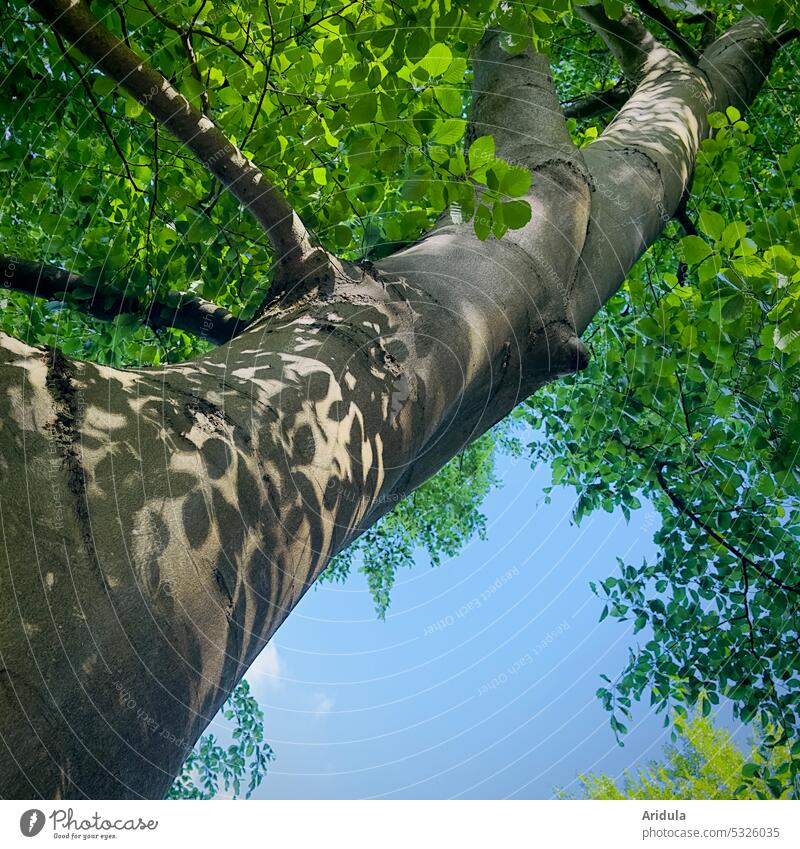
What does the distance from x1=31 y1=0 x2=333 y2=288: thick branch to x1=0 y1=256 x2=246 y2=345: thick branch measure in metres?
0.67

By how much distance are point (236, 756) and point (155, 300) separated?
192 inches

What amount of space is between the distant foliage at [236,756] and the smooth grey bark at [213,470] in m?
5.09

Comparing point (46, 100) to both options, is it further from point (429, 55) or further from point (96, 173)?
point (429, 55)

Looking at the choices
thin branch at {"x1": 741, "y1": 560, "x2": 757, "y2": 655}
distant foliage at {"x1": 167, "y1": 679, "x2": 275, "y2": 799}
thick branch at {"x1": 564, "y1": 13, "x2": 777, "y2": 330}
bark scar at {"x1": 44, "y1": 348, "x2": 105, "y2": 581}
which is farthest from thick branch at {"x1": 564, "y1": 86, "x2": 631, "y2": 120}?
distant foliage at {"x1": 167, "y1": 679, "x2": 275, "y2": 799}

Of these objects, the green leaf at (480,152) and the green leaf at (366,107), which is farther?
the green leaf at (366,107)

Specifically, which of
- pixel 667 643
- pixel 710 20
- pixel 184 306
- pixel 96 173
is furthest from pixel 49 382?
pixel 710 20

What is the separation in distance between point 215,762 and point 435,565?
3.46m

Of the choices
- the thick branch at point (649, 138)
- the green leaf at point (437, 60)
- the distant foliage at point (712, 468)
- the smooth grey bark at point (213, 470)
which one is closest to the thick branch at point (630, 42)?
the thick branch at point (649, 138)

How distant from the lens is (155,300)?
8.09 ft

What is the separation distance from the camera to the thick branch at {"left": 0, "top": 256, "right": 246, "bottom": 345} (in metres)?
2.21

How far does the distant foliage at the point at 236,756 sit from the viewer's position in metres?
5.87

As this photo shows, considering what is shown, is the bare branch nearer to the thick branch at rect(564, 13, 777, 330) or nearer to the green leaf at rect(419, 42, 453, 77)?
the thick branch at rect(564, 13, 777, 330)
